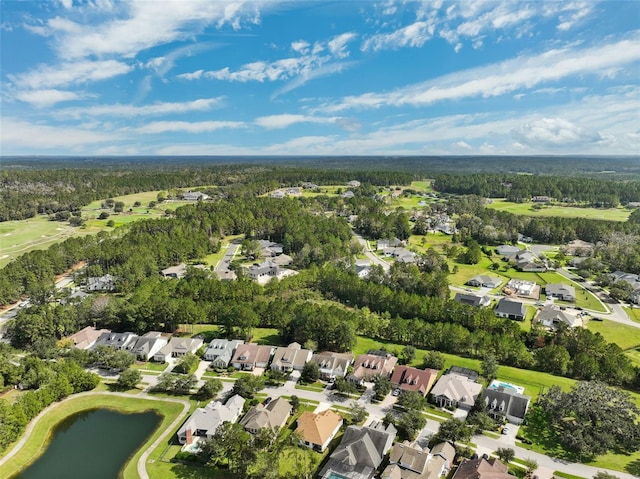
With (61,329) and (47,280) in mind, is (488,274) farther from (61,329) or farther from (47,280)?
(47,280)

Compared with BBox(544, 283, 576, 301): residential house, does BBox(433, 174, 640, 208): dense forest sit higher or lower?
higher

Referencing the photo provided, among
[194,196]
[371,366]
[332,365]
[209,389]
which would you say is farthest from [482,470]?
[194,196]

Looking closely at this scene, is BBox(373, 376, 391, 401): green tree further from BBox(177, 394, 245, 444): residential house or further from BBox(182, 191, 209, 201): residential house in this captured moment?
BBox(182, 191, 209, 201): residential house

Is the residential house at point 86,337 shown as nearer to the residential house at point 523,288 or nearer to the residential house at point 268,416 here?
the residential house at point 268,416

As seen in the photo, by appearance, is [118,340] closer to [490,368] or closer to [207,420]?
[207,420]

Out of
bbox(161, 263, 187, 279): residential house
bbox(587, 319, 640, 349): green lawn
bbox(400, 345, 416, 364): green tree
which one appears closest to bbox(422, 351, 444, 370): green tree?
bbox(400, 345, 416, 364): green tree

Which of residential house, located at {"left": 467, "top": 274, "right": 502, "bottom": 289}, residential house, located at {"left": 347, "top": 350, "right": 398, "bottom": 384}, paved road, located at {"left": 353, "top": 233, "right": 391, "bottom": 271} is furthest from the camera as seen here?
paved road, located at {"left": 353, "top": 233, "right": 391, "bottom": 271}
